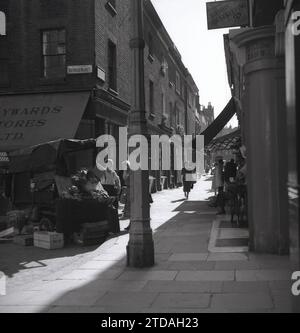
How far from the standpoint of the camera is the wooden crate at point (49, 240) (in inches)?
396

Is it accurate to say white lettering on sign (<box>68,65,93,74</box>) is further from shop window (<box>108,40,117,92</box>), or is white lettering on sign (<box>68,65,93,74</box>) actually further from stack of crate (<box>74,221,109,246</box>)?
stack of crate (<box>74,221,109,246</box>)

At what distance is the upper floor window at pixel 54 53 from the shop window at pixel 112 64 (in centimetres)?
247

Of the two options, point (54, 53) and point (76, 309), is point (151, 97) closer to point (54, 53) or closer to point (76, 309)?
point (54, 53)

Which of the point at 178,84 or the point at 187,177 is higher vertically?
the point at 178,84

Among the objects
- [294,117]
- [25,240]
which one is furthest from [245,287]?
[25,240]

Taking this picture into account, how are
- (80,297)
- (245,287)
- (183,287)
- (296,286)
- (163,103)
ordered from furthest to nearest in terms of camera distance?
(163,103) < (183,287) < (245,287) < (80,297) < (296,286)

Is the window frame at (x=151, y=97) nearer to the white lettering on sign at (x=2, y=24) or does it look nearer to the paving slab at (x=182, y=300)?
the white lettering on sign at (x=2, y=24)

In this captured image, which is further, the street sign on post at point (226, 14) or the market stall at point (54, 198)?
the street sign on post at point (226, 14)

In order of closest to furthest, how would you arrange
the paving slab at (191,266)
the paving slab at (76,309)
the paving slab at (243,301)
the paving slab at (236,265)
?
the paving slab at (243,301)
the paving slab at (76,309)
the paving slab at (236,265)
the paving slab at (191,266)

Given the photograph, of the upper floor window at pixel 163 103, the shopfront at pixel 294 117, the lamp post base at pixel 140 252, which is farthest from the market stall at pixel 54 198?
the upper floor window at pixel 163 103

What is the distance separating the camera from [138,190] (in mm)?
7824

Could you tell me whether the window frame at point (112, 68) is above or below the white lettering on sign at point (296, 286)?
above

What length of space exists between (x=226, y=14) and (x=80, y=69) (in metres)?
7.45
